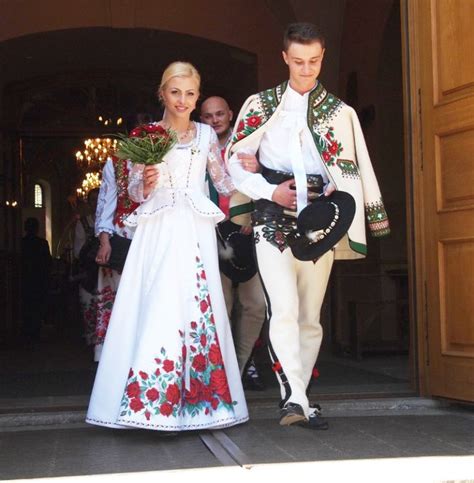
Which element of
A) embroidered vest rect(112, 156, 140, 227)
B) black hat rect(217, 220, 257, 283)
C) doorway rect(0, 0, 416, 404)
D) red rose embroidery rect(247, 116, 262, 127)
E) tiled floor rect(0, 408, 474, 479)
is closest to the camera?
tiled floor rect(0, 408, 474, 479)

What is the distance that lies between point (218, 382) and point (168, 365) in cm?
25

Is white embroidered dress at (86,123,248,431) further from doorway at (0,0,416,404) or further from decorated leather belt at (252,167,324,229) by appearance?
doorway at (0,0,416,404)

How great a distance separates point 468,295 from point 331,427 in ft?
3.34

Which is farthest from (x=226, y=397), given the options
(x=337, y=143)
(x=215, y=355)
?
(x=337, y=143)

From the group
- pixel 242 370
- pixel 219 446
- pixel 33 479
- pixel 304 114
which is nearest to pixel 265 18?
pixel 242 370

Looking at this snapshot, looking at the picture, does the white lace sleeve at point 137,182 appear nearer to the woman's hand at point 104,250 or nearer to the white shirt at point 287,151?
the white shirt at point 287,151

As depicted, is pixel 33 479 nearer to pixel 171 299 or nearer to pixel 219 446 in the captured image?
pixel 219 446

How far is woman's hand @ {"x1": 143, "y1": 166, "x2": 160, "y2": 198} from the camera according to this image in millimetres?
4723

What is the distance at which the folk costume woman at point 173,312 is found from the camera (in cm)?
455

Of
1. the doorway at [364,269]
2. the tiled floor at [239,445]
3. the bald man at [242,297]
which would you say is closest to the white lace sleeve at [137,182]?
the tiled floor at [239,445]

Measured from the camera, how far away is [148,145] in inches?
184

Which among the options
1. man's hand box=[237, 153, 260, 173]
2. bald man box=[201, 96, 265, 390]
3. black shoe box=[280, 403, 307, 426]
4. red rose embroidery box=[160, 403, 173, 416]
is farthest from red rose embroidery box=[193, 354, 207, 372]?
bald man box=[201, 96, 265, 390]

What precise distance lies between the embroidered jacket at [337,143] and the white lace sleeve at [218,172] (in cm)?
17

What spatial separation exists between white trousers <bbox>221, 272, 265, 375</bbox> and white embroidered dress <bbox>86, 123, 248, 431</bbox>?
3.77 feet
